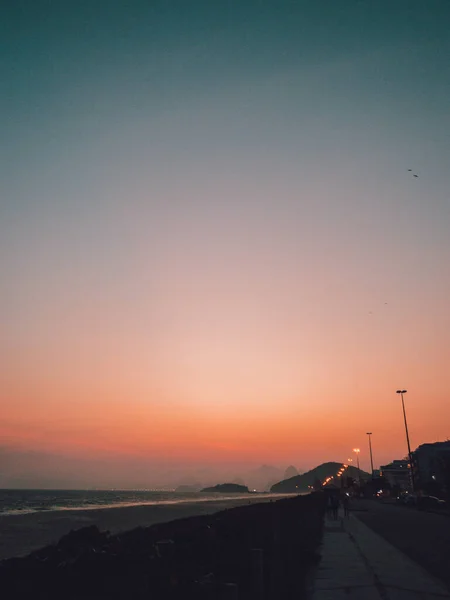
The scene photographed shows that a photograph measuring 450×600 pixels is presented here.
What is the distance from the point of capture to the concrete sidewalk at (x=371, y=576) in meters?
9.42

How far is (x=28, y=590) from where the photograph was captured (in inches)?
161

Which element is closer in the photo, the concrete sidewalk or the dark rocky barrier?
the dark rocky barrier

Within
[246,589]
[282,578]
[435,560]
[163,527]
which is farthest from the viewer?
[435,560]

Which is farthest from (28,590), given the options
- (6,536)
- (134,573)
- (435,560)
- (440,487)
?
(440,487)

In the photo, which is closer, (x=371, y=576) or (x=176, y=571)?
(x=176, y=571)

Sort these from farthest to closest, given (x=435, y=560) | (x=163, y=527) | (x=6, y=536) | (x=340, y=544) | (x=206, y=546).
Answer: (x=6, y=536) < (x=340, y=544) < (x=435, y=560) < (x=163, y=527) < (x=206, y=546)

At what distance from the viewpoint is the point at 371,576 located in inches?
440

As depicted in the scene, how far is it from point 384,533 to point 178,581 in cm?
2155

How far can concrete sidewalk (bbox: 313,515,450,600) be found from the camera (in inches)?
371

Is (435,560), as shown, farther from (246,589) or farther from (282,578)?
(246,589)

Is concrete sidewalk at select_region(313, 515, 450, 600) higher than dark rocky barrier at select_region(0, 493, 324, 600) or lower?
lower

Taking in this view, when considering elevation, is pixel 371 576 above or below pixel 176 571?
Result: below

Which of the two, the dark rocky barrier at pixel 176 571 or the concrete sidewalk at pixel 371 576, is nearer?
the dark rocky barrier at pixel 176 571

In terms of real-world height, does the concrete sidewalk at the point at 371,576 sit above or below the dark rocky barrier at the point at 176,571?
below
